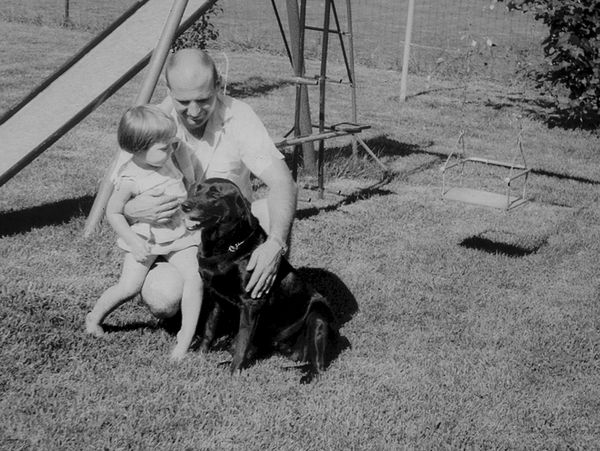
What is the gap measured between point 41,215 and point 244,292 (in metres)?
3.14

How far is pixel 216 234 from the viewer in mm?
3418

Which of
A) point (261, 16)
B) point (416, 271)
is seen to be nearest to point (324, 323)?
point (416, 271)

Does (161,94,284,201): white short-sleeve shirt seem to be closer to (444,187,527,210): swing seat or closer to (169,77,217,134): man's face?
(169,77,217,134): man's face

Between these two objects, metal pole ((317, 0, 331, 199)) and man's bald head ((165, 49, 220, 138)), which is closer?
man's bald head ((165, 49, 220, 138))

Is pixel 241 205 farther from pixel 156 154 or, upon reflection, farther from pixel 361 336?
pixel 361 336

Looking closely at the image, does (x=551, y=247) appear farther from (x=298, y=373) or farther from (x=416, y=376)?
(x=298, y=373)

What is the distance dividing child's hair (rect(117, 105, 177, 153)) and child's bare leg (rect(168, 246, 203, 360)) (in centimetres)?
62

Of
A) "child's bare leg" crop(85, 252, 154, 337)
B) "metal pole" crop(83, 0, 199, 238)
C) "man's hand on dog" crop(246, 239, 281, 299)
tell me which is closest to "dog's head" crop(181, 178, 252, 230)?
"man's hand on dog" crop(246, 239, 281, 299)

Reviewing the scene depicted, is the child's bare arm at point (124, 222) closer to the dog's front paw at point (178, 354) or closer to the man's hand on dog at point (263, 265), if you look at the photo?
the dog's front paw at point (178, 354)

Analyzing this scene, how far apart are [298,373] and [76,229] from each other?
8.76ft

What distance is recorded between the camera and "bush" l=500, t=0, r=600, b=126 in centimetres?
1083

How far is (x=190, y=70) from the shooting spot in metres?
3.44

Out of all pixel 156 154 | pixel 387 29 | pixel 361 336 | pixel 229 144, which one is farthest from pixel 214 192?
pixel 387 29

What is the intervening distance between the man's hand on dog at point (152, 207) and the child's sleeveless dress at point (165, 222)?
0.09ft
